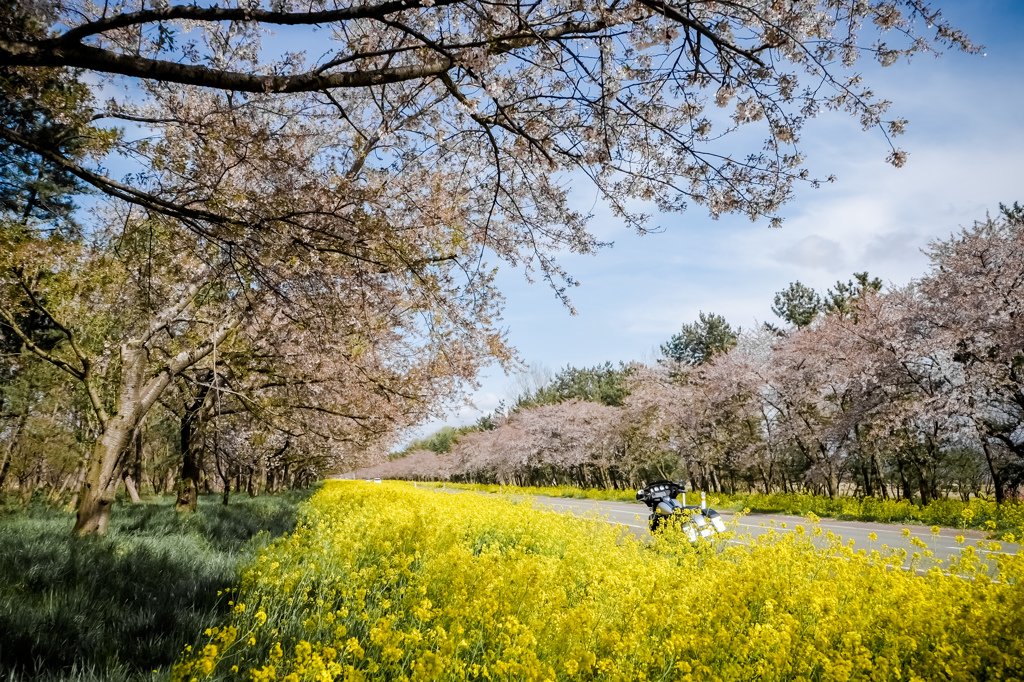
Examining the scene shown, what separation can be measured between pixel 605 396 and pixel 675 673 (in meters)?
48.8

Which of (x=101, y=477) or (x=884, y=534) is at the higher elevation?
(x=101, y=477)

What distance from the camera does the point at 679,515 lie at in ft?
26.2

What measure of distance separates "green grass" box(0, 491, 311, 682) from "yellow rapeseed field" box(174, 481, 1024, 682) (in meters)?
0.29

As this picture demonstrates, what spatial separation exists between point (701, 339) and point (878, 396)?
30044mm

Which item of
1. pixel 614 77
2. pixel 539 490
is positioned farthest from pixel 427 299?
pixel 539 490

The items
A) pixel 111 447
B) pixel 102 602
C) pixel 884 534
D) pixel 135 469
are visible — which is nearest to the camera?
pixel 102 602

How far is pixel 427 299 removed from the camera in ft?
13.7

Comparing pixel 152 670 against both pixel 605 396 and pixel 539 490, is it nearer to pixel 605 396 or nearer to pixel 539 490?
pixel 539 490

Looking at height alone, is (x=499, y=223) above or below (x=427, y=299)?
above

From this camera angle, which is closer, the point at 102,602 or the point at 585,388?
the point at 102,602

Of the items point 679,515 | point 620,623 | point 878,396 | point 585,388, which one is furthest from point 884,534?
point 585,388

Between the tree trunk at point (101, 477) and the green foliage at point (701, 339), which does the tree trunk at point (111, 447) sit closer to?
the tree trunk at point (101, 477)

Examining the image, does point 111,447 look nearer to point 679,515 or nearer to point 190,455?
point 190,455

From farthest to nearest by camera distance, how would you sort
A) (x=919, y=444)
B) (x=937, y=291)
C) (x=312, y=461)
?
(x=312, y=461) → (x=919, y=444) → (x=937, y=291)
